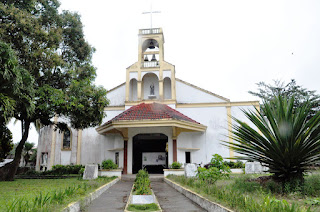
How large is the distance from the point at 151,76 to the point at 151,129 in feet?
20.5

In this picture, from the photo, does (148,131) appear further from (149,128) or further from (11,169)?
(11,169)

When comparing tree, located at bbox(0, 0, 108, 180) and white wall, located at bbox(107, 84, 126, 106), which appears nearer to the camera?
tree, located at bbox(0, 0, 108, 180)

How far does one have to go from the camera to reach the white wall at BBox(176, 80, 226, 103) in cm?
2214

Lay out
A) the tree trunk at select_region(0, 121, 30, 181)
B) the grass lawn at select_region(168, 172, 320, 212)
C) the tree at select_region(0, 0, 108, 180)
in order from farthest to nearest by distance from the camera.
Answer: the tree trunk at select_region(0, 121, 30, 181), the tree at select_region(0, 0, 108, 180), the grass lawn at select_region(168, 172, 320, 212)

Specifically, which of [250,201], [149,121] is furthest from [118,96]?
[250,201]

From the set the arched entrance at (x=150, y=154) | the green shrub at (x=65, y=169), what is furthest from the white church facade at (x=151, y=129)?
the green shrub at (x=65, y=169)

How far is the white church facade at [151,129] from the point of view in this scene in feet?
62.7

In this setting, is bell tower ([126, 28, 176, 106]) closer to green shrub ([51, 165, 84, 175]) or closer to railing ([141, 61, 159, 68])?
railing ([141, 61, 159, 68])

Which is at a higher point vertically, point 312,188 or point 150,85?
point 150,85

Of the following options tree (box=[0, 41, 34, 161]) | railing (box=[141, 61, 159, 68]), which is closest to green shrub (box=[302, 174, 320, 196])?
tree (box=[0, 41, 34, 161])

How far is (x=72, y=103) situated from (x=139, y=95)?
932 cm

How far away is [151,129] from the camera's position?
61.4 ft

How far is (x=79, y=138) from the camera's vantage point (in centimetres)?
2206

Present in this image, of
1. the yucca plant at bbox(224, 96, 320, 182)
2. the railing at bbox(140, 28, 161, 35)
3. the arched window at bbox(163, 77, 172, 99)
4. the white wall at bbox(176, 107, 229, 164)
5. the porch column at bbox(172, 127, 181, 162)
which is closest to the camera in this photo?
the yucca plant at bbox(224, 96, 320, 182)
